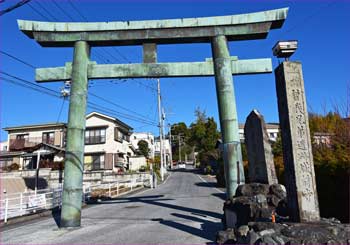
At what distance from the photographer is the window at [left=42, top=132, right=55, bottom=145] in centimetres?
3909

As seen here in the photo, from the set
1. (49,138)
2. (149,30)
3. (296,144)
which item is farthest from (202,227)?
(49,138)

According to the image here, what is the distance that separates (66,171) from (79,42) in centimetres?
422

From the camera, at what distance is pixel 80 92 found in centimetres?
911

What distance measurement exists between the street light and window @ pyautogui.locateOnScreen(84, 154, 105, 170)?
33177 mm

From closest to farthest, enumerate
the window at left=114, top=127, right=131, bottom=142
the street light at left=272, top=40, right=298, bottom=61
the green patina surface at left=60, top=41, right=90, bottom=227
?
the street light at left=272, top=40, right=298, bottom=61 → the green patina surface at left=60, top=41, right=90, bottom=227 → the window at left=114, top=127, right=131, bottom=142

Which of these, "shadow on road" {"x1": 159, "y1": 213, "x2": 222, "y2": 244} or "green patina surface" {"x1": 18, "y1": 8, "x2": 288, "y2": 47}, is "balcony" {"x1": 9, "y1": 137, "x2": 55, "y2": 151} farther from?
"shadow on road" {"x1": 159, "y1": 213, "x2": 222, "y2": 244}

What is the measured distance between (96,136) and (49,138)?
22.8ft

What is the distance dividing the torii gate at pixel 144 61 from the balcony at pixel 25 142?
108 feet

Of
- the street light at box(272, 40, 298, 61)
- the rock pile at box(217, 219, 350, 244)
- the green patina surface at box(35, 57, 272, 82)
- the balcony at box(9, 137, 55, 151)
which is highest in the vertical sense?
the balcony at box(9, 137, 55, 151)

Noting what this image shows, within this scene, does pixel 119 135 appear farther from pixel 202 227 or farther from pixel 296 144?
pixel 296 144

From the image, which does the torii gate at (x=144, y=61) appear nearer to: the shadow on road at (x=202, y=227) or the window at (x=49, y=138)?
the shadow on road at (x=202, y=227)

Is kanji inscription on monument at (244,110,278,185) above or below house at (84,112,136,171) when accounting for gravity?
below

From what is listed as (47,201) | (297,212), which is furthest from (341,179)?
(47,201)

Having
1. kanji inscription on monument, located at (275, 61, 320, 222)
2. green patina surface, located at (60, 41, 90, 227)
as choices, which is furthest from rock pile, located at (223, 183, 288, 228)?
green patina surface, located at (60, 41, 90, 227)
